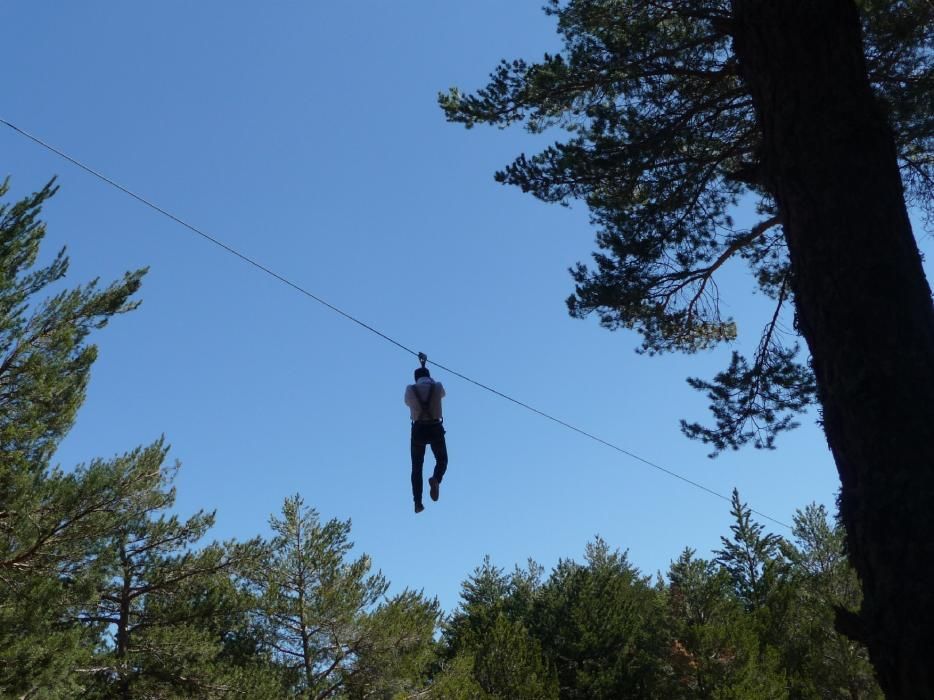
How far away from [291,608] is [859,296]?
58.4 feet

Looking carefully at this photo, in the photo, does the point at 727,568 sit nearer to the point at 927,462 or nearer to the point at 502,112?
the point at 502,112

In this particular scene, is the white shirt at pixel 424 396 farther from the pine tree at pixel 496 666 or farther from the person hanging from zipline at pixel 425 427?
the pine tree at pixel 496 666

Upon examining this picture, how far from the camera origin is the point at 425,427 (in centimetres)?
924

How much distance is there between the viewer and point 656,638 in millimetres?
26906

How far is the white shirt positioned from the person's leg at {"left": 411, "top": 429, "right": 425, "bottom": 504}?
Result: 1.03 ft

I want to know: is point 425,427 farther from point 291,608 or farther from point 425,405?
point 291,608

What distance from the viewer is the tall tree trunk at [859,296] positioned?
4254 millimetres

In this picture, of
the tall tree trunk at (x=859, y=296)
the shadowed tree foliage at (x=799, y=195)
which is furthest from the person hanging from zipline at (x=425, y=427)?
the tall tree trunk at (x=859, y=296)

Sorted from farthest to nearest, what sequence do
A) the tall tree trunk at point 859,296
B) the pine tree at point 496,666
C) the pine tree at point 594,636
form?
1. the pine tree at point 594,636
2. the pine tree at point 496,666
3. the tall tree trunk at point 859,296

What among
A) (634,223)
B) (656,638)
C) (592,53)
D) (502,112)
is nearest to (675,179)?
(634,223)

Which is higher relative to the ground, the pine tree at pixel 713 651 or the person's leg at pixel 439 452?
the pine tree at pixel 713 651

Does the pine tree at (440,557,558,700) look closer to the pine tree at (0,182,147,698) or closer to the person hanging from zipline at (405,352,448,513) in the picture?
the pine tree at (0,182,147,698)

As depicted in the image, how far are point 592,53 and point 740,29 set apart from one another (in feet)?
7.50

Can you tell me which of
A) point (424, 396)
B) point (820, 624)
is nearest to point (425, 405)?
point (424, 396)
